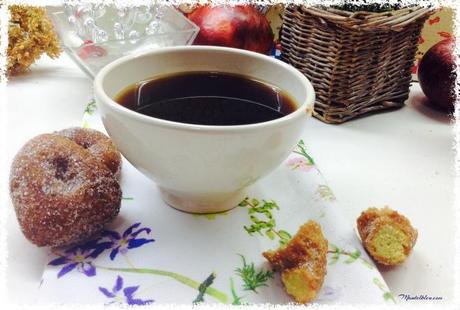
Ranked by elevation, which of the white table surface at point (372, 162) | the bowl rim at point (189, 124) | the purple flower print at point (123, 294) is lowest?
the white table surface at point (372, 162)

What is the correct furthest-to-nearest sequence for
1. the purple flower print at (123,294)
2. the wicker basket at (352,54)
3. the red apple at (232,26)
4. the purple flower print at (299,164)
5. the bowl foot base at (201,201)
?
the red apple at (232,26), the wicker basket at (352,54), the purple flower print at (299,164), the bowl foot base at (201,201), the purple flower print at (123,294)

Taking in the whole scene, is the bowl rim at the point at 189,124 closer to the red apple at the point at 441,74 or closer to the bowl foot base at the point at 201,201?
the bowl foot base at the point at 201,201

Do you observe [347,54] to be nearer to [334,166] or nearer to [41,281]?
[334,166]

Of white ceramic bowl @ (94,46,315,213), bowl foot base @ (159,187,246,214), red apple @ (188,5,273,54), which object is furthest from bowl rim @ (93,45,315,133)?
red apple @ (188,5,273,54)

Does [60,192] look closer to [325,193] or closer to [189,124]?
[189,124]

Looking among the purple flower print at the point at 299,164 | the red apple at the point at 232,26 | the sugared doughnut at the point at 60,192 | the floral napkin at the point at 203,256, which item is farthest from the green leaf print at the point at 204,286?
the red apple at the point at 232,26

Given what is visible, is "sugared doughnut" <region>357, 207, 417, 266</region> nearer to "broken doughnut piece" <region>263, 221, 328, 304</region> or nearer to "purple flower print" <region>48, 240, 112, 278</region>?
"broken doughnut piece" <region>263, 221, 328, 304</region>

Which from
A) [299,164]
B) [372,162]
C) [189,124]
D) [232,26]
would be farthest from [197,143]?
[232,26]
